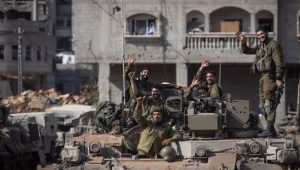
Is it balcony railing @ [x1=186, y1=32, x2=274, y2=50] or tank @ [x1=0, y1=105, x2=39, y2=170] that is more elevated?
balcony railing @ [x1=186, y1=32, x2=274, y2=50]

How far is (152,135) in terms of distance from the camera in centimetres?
1975

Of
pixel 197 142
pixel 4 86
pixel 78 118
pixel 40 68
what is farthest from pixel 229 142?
pixel 40 68

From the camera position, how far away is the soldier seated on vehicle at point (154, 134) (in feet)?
64.6

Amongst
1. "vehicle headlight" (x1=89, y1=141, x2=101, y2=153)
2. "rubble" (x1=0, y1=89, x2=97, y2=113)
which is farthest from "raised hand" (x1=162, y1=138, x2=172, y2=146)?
"rubble" (x1=0, y1=89, x2=97, y2=113)

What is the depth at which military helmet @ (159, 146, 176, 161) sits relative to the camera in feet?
63.6

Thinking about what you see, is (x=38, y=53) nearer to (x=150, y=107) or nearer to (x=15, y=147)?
(x=15, y=147)

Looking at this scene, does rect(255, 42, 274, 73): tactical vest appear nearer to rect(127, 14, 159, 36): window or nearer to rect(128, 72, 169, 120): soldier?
rect(128, 72, 169, 120): soldier

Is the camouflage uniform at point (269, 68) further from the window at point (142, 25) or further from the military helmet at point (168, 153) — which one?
the window at point (142, 25)

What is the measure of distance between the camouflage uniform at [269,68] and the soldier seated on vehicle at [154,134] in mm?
2607

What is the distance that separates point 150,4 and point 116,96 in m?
5.19

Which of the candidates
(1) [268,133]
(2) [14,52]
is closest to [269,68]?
(1) [268,133]

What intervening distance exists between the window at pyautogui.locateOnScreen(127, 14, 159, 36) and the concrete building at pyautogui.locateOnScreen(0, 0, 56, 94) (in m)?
16.0

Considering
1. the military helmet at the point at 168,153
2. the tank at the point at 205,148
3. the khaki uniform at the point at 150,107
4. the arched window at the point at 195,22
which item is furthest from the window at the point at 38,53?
the military helmet at the point at 168,153

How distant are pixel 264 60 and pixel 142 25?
32.8 meters
